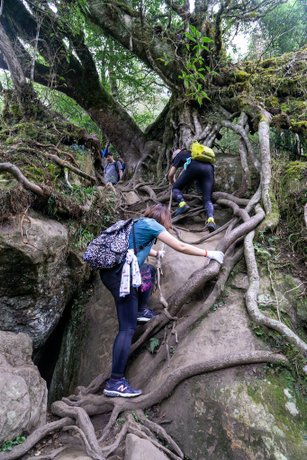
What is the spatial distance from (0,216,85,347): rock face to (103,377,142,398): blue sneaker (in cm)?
128

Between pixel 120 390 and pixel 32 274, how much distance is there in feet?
5.04

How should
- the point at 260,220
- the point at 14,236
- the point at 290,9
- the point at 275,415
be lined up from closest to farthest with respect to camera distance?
the point at 275,415, the point at 14,236, the point at 260,220, the point at 290,9

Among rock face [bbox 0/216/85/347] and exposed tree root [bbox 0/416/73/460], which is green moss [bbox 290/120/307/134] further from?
exposed tree root [bbox 0/416/73/460]

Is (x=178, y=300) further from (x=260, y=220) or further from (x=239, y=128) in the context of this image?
(x=239, y=128)

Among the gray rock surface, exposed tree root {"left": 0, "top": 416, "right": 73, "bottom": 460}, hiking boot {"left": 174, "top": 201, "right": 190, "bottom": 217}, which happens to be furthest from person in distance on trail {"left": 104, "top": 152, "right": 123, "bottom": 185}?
the gray rock surface

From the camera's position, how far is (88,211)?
15.7 ft

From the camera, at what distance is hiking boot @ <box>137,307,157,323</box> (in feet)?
12.0

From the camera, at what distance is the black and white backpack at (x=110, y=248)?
3066 mm

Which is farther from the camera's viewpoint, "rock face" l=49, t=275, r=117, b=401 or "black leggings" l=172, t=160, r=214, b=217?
"black leggings" l=172, t=160, r=214, b=217

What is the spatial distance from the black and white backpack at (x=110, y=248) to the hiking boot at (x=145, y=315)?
3.04ft

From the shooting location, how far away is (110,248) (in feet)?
10.2

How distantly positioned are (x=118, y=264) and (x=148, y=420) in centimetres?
136

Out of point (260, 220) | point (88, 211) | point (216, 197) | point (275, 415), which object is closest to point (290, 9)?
point (216, 197)

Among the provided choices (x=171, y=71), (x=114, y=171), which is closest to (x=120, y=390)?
(x=114, y=171)
